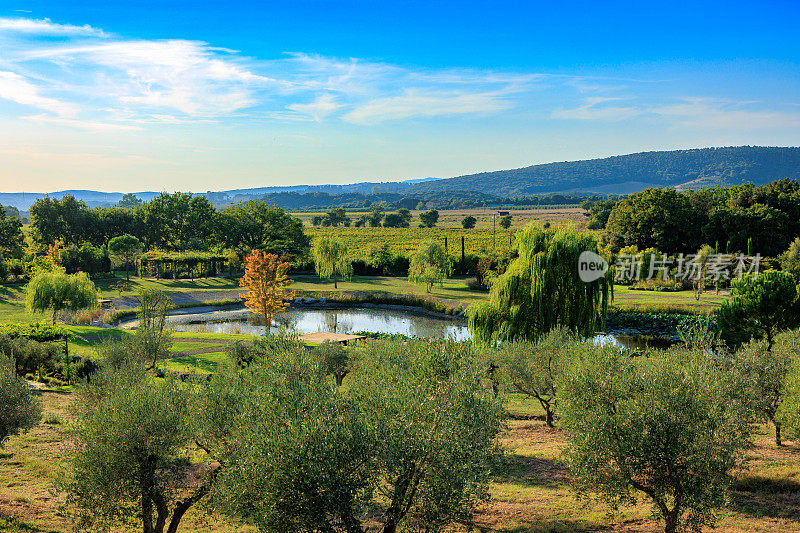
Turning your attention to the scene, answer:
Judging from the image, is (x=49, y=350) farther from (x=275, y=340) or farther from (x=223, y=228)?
(x=223, y=228)

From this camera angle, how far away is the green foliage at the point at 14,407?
13891 millimetres

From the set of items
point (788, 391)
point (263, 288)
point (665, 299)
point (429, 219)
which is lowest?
point (665, 299)

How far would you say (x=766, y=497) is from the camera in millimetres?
13141

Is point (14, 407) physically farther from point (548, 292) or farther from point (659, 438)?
point (548, 292)

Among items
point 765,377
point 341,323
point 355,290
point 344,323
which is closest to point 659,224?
point 355,290

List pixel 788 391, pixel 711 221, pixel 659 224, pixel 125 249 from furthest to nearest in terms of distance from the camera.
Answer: pixel 659 224 < pixel 711 221 < pixel 125 249 < pixel 788 391

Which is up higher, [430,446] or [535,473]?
[430,446]

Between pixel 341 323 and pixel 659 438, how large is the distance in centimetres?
3695

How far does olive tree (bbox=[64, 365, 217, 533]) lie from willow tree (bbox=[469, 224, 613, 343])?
56.8 ft

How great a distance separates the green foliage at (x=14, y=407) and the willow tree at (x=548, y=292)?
61.5 ft

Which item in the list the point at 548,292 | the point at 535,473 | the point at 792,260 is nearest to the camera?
the point at 535,473

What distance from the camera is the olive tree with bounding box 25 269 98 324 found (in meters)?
34.4

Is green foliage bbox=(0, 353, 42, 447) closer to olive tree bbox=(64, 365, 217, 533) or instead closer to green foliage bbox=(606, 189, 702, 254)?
olive tree bbox=(64, 365, 217, 533)

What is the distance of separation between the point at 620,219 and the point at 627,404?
67.7 metres
